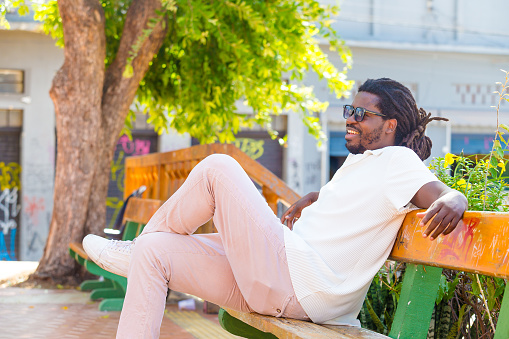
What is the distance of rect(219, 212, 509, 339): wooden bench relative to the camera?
201cm

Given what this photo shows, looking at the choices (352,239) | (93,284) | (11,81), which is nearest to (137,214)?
(93,284)

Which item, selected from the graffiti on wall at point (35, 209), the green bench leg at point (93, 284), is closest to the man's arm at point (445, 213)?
the green bench leg at point (93, 284)

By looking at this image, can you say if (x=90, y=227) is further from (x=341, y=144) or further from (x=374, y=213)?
(x=341, y=144)

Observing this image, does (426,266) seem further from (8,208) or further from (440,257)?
(8,208)

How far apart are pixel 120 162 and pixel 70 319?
932cm

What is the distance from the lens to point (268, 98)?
31.0 feet

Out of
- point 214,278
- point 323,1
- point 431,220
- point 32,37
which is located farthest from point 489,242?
point 323,1

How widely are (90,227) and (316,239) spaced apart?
5.83 metres

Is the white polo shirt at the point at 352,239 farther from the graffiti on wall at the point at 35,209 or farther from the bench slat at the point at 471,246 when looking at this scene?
the graffiti on wall at the point at 35,209

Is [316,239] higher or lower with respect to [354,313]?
higher

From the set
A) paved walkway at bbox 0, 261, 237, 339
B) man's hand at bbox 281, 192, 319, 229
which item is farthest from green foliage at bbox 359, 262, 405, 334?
paved walkway at bbox 0, 261, 237, 339

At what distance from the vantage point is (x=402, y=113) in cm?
300

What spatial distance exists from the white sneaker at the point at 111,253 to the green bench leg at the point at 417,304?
1.17 metres

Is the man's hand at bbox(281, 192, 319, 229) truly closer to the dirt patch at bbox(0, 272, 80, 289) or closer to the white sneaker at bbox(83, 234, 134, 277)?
the white sneaker at bbox(83, 234, 134, 277)
